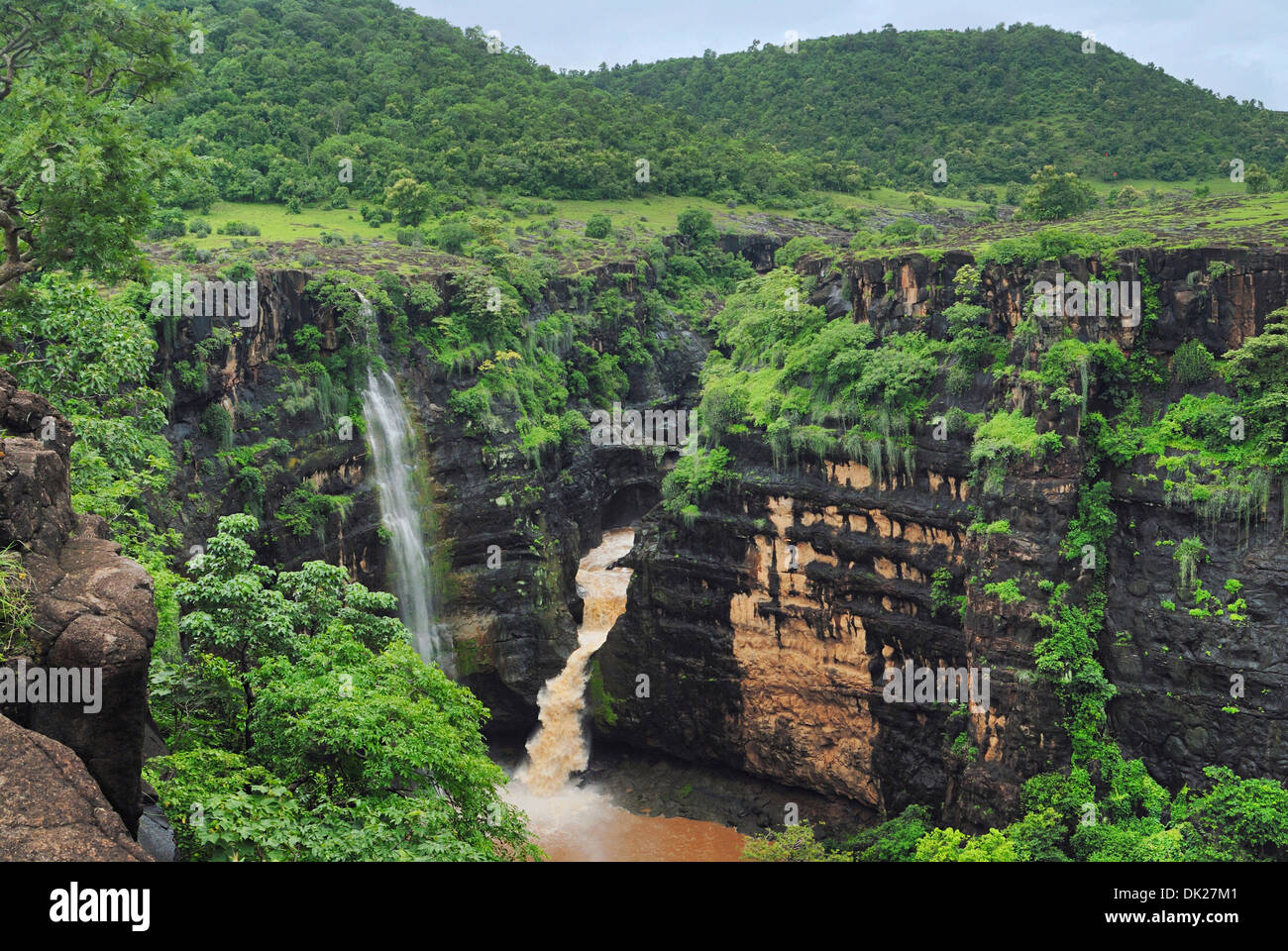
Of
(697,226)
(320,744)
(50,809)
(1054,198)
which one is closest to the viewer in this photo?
(50,809)

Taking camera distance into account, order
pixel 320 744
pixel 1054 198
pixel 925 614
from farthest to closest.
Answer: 1. pixel 1054 198
2. pixel 925 614
3. pixel 320 744

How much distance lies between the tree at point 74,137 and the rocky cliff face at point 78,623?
17.8ft

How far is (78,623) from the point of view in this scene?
1241 centimetres

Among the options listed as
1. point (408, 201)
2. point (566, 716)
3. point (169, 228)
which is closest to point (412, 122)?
point (408, 201)

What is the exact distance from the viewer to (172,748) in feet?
59.2

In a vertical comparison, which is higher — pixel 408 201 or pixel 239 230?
pixel 408 201

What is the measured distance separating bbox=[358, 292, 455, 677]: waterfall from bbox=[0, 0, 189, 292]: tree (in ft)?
72.0

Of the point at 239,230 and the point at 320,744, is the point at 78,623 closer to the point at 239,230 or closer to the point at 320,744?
the point at 320,744

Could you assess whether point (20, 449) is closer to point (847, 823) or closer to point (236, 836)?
point (236, 836)

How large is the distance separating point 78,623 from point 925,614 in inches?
1107

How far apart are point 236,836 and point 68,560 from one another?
4.06 m

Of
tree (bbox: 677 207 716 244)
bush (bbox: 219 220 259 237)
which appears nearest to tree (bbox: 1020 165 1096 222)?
tree (bbox: 677 207 716 244)

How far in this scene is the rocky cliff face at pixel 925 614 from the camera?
3088 cm

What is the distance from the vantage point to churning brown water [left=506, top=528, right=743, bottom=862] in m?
37.3
